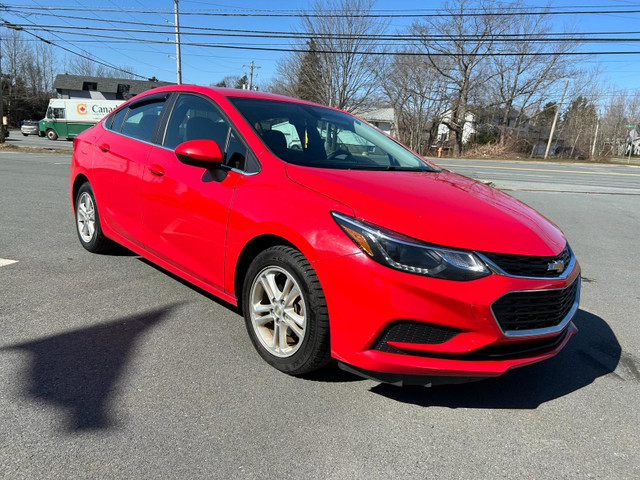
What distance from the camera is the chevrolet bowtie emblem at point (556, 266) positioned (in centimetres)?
238

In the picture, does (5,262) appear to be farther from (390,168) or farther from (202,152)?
(390,168)

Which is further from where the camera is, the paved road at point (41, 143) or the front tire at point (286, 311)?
the paved road at point (41, 143)

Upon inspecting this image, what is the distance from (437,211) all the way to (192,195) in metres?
1.62

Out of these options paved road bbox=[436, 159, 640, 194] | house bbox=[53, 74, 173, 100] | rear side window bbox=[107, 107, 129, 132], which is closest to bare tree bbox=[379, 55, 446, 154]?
paved road bbox=[436, 159, 640, 194]

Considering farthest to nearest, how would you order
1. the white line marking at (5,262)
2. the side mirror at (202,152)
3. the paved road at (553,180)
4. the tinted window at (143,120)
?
the paved road at (553,180), the white line marking at (5,262), the tinted window at (143,120), the side mirror at (202,152)

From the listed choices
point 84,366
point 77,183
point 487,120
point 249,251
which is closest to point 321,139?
point 249,251

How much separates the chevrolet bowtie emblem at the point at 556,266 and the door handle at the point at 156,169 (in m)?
2.62

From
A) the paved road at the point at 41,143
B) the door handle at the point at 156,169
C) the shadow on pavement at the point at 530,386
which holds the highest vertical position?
the door handle at the point at 156,169

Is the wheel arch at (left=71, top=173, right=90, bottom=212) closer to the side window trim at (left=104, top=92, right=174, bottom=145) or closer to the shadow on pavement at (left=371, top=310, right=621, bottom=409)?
the side window trim at (left=104, top=92, right=174, bottom=145)

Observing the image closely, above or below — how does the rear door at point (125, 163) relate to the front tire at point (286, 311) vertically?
above

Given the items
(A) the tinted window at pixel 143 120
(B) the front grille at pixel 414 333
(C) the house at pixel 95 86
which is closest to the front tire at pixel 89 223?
(A) the tinted window at pixel 143 120

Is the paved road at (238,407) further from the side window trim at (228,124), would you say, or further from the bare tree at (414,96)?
the bare tree at (414,96)

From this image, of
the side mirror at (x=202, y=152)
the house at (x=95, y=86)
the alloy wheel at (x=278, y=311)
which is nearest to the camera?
the alloy wheel at (x=278, y=311)

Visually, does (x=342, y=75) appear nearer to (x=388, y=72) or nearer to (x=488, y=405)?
(x=388, y=72)
